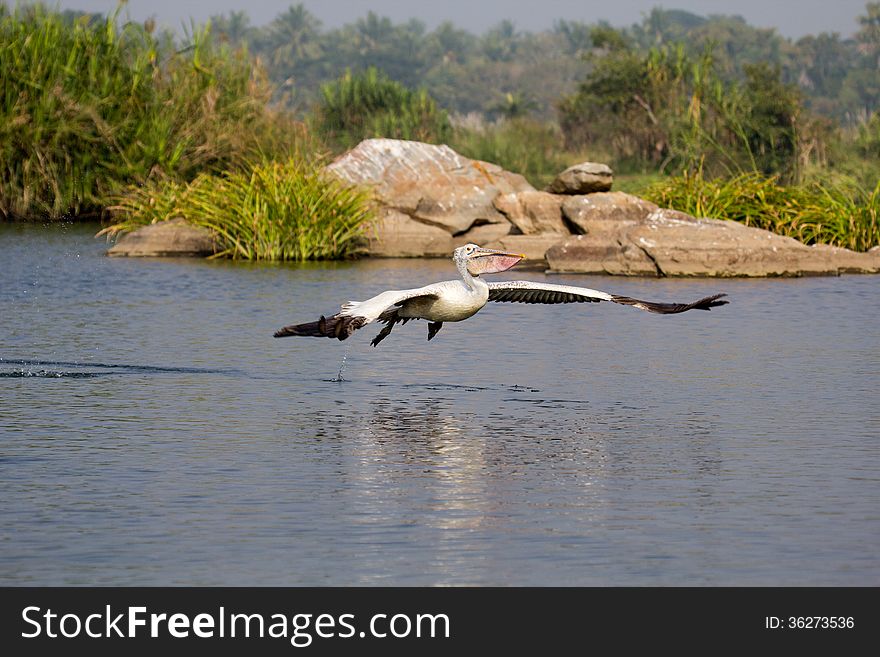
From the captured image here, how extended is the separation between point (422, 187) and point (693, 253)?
21.0ft

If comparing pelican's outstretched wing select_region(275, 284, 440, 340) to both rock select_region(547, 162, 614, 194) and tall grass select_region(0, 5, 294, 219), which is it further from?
tall grass select_region(0, 5, 294, 219)

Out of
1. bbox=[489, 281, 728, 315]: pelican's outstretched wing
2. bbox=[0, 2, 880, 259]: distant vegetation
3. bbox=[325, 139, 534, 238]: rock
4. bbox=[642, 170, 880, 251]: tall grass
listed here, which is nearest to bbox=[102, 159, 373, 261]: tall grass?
bbox=[0, 2, 880, 259]: distant vegetation

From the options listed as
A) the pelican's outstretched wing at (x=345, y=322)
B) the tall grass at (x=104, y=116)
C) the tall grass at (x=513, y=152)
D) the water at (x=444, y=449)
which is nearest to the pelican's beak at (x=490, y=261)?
the water at (x=444, y=449)

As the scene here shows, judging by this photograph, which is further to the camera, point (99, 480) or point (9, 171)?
point (9, 171)

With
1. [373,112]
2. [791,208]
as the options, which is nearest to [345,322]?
[791,208]

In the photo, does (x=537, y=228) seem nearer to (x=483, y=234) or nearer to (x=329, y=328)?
(x=483, y=234)

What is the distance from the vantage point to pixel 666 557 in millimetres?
7293

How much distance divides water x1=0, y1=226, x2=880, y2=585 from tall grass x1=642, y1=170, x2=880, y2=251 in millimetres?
6495

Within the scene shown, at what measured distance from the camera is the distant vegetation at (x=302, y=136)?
2458 cm

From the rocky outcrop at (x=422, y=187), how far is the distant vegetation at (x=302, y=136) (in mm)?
1081

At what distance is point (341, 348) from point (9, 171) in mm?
17493

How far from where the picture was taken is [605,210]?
79.9 feet
